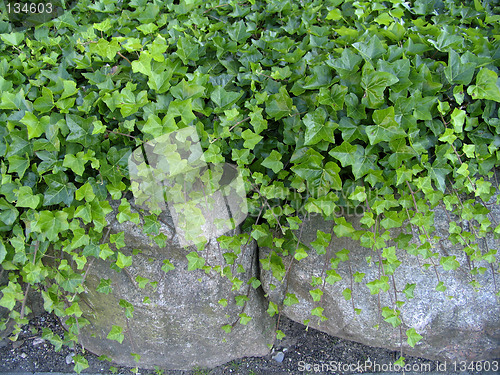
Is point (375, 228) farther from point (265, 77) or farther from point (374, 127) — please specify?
point (265, 77)

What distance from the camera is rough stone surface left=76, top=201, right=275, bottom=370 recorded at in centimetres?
178

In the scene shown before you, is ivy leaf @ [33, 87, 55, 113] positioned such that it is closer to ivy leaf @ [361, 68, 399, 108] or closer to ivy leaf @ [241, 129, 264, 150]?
ivy leaf @ [241, 129, 264, 150]

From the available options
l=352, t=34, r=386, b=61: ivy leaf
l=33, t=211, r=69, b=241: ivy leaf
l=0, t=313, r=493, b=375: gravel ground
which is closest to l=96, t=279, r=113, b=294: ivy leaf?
l=33, t=211, r=69, b=241: ivy leaf

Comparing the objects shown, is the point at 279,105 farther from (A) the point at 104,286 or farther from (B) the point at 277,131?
(A) the point at 104,286

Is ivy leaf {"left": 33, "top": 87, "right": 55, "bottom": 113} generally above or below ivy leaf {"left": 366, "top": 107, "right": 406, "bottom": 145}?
above

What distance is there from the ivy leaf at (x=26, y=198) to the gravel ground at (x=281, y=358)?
3.42ft

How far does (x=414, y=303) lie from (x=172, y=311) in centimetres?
115

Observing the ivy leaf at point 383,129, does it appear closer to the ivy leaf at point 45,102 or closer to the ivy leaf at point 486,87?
the ivy leaf at point 486,87

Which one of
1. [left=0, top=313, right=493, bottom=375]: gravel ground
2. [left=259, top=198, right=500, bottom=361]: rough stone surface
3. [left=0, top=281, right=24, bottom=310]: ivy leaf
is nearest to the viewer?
[left=0, top=281, right=24, bottom=310]: ivy leaf

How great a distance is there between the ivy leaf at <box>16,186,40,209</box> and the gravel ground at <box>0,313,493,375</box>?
1.04 meters

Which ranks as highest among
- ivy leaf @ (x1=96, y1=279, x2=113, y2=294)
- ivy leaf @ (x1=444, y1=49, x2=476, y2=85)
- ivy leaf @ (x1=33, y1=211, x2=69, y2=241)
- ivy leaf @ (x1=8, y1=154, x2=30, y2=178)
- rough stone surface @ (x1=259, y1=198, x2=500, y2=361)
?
ivy leaf @ (x1=444, y1=49, x2=476, y2=85)

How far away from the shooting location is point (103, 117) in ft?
5.19

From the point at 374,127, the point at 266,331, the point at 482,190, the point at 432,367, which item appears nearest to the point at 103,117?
the point at 374,127

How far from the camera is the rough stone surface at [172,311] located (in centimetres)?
178
